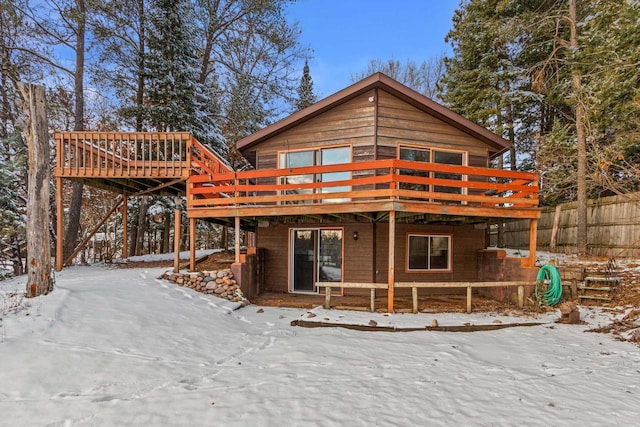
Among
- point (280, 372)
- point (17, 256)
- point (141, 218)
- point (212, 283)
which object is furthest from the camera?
point (141, 218)

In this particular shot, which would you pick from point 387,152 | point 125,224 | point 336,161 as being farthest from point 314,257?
point 125,224

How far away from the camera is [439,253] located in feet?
32.1

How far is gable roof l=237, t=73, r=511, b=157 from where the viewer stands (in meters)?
8.97

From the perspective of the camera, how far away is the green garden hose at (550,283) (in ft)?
23.8

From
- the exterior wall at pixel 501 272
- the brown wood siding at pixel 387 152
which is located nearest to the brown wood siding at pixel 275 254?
the brown wood siding at pixel 387 152

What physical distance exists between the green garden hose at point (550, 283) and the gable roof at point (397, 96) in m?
4.17

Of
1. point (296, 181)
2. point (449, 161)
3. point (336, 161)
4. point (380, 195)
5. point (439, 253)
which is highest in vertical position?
point (449, 161)

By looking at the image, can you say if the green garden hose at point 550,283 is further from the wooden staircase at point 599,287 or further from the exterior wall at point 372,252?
the exterior wall at point 372,252

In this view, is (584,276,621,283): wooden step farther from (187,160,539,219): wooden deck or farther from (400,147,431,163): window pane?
(400,147,431,163): window pane

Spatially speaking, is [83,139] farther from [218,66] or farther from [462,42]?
[462,42]

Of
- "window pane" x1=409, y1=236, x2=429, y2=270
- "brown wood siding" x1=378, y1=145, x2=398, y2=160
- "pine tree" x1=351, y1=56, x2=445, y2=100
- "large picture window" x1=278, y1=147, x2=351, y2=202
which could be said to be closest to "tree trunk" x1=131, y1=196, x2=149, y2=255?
"large picture window" x1=278, y1=147, x2=351, y2=202

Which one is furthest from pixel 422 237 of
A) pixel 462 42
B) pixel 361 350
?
pixel 462 42

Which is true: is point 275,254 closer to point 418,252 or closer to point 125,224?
point 418,252

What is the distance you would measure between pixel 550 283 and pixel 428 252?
316 cm
